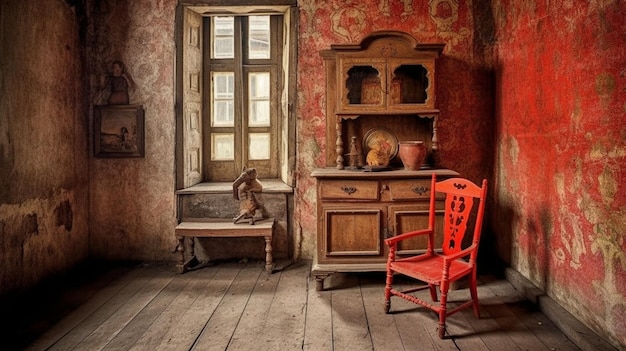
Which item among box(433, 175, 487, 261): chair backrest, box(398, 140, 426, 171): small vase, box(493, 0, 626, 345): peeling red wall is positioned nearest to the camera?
box(493, 0, 626, 345): peeling red wall

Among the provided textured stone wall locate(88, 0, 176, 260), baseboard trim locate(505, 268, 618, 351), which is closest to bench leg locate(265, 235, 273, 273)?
textured stone wall locate(88, 0, 176, 260)

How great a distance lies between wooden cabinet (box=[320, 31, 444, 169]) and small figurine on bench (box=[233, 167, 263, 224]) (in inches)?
30.2

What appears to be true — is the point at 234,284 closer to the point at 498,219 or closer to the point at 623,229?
the point at 498,219

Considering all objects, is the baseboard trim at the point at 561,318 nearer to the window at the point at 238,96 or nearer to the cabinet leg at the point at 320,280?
the cabinet leg at the point at 320,280

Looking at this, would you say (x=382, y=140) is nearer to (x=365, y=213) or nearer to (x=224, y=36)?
(x=365, y=213)

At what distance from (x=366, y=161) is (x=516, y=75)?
5.10 feet

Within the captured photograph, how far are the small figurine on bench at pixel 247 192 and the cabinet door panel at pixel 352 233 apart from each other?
0.90m

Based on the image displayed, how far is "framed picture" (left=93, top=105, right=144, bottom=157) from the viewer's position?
4.55 meters

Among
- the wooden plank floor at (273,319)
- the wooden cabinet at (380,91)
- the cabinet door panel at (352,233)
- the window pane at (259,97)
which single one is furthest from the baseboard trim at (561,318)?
the window pane at (259,97)

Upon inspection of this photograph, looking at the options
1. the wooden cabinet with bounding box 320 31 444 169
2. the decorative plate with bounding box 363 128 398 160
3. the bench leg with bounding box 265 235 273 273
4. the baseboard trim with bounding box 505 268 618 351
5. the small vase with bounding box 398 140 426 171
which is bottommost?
the baseboard trim with bounding box 505 268 618 351

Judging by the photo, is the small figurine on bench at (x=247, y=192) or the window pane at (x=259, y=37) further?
the window pane at (x=259, y=37)

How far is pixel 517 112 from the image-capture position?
153 inches

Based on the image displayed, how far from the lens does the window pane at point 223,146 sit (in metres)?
5.06

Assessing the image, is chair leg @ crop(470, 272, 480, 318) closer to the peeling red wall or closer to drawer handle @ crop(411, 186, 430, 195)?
the peeling red wall
